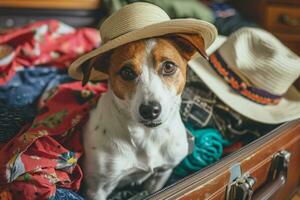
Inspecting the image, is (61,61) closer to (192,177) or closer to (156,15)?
(156,15)

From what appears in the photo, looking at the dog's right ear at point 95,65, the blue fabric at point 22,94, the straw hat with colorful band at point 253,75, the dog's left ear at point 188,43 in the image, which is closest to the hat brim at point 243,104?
the straw hat with colorful band at point 253,75

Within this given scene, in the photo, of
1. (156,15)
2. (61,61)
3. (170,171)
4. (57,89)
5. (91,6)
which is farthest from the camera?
(91,6)

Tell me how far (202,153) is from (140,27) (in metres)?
0.45

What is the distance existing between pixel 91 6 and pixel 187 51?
3.64ft

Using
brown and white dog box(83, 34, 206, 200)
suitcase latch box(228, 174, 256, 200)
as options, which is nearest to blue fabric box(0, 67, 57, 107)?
brown and white dog box(83, 34, 206, 200)

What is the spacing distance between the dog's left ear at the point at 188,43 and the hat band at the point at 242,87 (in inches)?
13.3

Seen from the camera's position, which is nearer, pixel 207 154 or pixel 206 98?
pixel 207 154

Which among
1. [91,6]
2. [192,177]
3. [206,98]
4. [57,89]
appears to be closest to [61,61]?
[57,89]

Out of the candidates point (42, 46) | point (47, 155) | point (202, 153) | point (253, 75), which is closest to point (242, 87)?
point (253, 75)

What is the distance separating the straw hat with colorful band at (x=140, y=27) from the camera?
0.83 meters

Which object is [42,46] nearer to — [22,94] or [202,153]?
[22,94]

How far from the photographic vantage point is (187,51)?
95cm

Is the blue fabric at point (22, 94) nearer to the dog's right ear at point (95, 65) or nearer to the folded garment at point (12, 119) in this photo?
the folded garment at point (12, 119)

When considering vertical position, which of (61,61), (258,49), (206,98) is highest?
(258,49)
